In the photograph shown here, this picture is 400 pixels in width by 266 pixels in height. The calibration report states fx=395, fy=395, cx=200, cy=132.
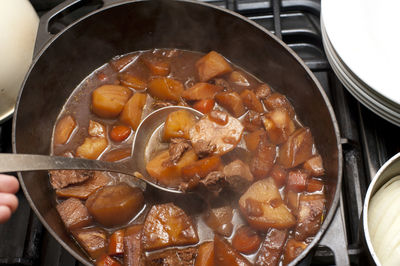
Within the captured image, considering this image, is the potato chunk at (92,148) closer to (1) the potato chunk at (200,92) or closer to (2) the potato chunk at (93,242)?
(2) the potato chunk at (93,242)

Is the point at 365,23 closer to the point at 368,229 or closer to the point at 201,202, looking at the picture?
the point at 368,229

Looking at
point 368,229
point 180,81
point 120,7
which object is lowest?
point 368,229

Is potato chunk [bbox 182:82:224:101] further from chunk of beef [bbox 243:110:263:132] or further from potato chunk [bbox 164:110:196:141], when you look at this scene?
chunk of beef [bbox 243:110:263:132]

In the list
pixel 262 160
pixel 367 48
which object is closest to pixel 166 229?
pixel 262 160

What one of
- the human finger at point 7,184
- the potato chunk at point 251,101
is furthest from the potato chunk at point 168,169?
the human finger at point 7,184

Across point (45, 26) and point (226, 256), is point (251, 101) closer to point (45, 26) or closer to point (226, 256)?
point (226, 256)

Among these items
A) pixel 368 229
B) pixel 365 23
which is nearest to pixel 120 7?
pixel 365 23

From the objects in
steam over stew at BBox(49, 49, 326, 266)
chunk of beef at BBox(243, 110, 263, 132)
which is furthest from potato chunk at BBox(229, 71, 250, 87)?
chunk of beef at BBox(243, 110, 263, 132)
